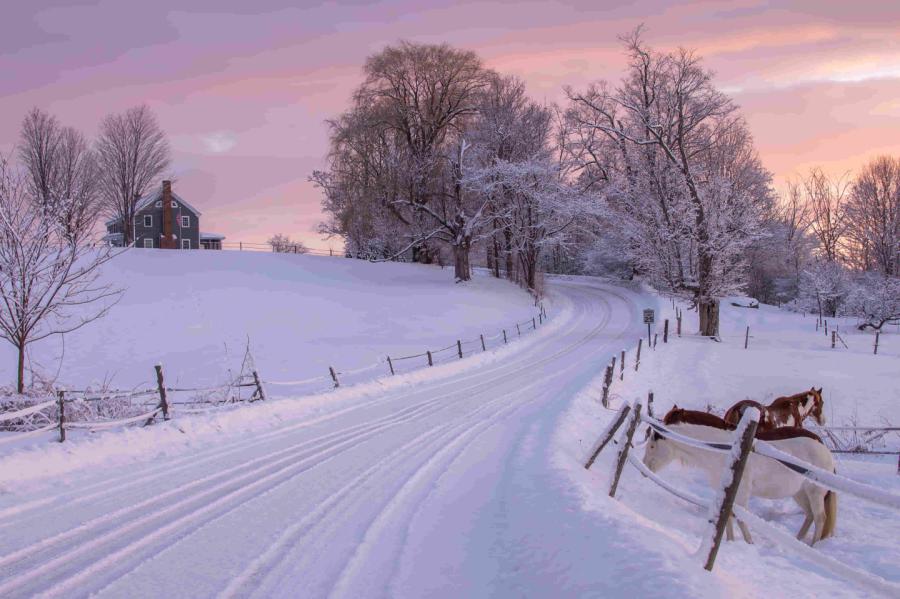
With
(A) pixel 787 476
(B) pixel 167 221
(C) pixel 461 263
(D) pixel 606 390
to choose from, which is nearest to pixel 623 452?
(A) pixel 787 476

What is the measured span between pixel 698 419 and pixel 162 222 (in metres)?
63.3

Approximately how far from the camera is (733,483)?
15.7 ft

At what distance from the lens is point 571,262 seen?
72.7 m

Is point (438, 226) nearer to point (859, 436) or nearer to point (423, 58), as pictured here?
point (423, 58)

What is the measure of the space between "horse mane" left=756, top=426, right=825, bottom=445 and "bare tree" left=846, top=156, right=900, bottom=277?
48469 mm

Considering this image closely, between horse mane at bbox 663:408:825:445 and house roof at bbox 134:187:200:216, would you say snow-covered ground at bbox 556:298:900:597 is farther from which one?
house roof at bbox 134:187:200:216

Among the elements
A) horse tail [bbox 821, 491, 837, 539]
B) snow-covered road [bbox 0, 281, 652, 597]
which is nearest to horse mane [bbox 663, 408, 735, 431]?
horse tail [bbox 821, 491, 837, 539]

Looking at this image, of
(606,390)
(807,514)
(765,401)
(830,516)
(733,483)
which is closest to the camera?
(733,483)

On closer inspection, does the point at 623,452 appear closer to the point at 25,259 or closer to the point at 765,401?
the point at 25,259

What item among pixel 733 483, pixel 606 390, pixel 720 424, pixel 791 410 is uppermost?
pixel 733 483

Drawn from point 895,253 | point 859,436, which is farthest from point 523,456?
point 895,253

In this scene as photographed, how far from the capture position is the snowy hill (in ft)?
78.2

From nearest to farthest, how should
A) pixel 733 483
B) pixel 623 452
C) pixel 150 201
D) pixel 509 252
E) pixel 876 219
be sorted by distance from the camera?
pixel 733 483 < pixel 623 452 < pixel 509 252 < pixel 876 219 < pixel 150 201

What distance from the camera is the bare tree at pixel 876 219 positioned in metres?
47.8
